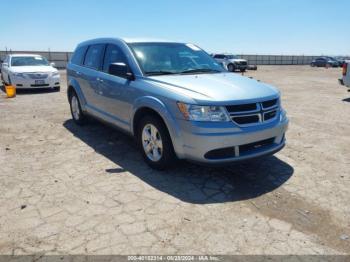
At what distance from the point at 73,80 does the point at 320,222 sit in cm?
558

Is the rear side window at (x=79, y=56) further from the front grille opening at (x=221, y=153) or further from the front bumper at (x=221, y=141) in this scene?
the front grille opening at (x=221, y=153)

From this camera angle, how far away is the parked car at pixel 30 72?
1207cm

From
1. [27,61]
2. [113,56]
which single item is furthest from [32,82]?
[113,56]

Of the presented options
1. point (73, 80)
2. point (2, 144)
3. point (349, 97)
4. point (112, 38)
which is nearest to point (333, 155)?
point (112, 38)

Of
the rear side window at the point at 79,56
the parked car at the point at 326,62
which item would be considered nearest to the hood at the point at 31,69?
the rear side window at the point at 79,56

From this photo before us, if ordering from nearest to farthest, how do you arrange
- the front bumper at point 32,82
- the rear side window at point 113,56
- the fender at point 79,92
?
the rear side window at point 113,56, the fender at point 79,92, the front bumper at point 32,82

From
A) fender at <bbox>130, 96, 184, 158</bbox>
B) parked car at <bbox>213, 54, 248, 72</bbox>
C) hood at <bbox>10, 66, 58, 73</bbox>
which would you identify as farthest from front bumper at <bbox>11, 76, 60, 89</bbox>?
A: parked car at <bbox>213, 54, 248, 72</bbox>

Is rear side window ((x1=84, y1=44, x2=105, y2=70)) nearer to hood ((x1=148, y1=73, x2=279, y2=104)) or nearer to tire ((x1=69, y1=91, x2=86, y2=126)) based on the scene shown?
tire ((x1=69, y1=91, x2=86, y2=126))

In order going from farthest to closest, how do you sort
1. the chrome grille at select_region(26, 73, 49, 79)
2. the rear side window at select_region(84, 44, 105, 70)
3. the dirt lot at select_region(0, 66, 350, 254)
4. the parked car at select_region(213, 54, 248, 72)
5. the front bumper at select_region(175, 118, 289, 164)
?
the parked car at select_region(213, 54, 248, 72), the chrome grille at select_region(26, 73, 49, 79), the rear side window at select_region(84, 44, 105, 70), the front bumper at select_region(175, 118, 289, 164), the dirt lot at select_region(0, 66, 350, 254)

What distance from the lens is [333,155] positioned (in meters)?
5.20

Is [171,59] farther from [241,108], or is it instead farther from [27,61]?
[27,61]

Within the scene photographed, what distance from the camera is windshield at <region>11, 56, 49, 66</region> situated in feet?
43.1

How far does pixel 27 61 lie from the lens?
13.4 meters

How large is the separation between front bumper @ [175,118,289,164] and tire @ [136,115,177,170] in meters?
0.32
